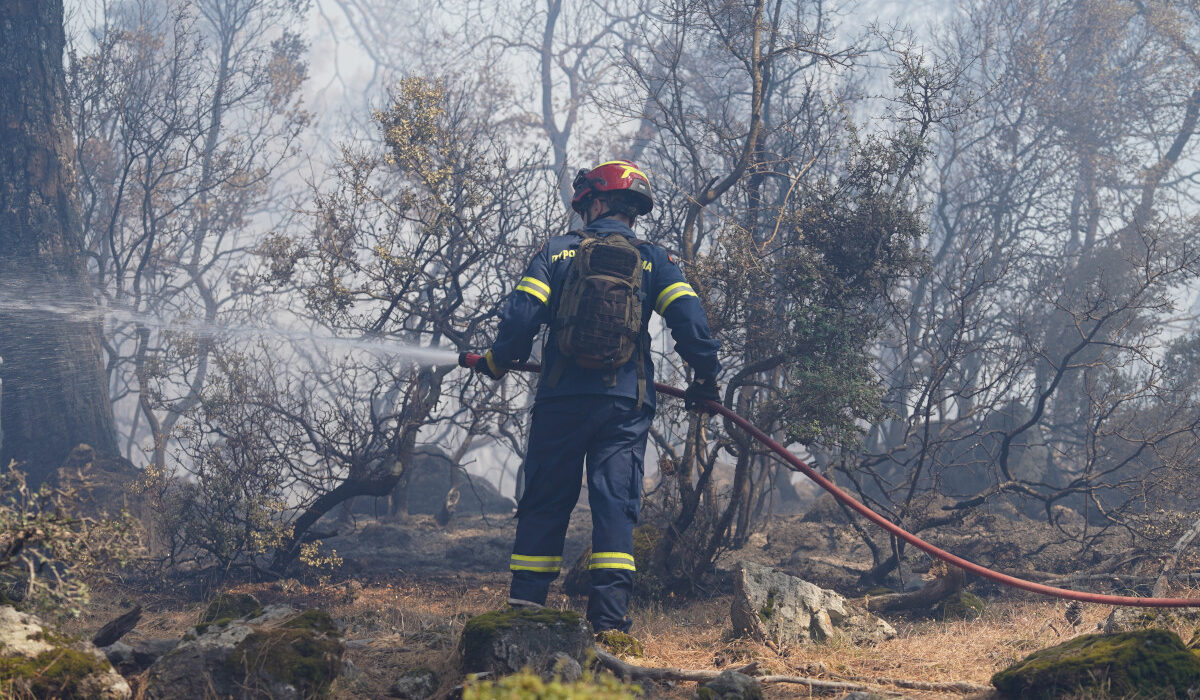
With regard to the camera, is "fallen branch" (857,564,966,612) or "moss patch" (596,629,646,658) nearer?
"moss patch" (596,629,646,658)

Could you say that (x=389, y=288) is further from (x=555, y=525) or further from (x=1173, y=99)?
(x=1173, y=99)

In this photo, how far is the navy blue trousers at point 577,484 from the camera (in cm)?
430

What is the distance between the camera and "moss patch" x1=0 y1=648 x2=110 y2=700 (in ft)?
8.08

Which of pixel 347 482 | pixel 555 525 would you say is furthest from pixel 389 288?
pixel 555 525

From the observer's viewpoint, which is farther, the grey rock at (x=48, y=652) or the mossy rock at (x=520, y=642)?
the mossy rock at (x=520, y=642)

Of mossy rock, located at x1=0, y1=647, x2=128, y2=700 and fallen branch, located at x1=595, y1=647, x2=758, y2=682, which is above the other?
mossy rock, located at x1=0, y1=647, x2=128, y2=700

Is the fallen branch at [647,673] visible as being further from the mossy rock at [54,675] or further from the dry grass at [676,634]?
the mossy rock at [54,675]

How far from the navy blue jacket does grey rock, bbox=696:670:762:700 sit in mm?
1635

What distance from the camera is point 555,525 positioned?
4.44 m

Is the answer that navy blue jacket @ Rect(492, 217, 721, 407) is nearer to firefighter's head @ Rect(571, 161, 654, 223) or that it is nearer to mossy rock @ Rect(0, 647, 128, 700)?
firefighter's head @ Rect(571, 161, 654, 223)

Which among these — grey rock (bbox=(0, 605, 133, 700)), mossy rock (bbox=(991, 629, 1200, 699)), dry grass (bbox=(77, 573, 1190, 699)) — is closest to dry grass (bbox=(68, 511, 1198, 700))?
dry grass (bbox=(77, 573, 1190, 699))

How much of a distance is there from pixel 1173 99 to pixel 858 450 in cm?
1361

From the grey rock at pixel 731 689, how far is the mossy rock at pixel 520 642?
507 mm

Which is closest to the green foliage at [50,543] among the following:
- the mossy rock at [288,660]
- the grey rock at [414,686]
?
the mossy rock at [288,660]
